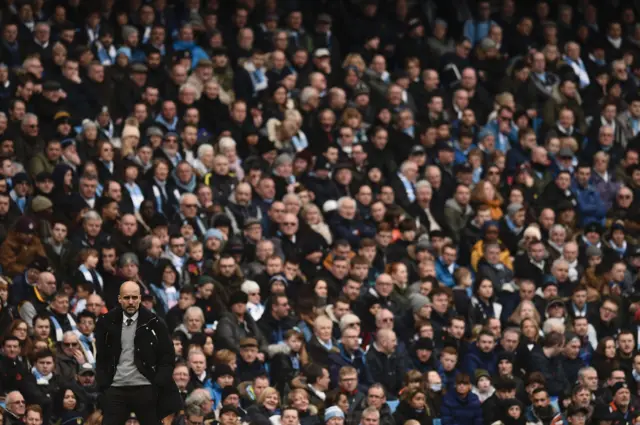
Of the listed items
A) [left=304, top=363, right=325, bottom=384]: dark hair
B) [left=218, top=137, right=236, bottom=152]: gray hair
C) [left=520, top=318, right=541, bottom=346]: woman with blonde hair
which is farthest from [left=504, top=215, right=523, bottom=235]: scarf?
[left=304, top=363, right=325, bottom=384]: dark hair

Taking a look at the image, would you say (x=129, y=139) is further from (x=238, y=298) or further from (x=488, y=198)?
(x=488, y=198)

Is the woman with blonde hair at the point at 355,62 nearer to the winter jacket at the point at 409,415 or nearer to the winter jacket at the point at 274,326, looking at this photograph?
the winter jacket at the point at 274,326

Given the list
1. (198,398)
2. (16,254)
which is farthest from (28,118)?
(198,398)

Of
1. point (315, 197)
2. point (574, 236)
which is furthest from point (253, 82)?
point (574, 236)

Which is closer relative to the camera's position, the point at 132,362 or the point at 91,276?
the point at 132,362

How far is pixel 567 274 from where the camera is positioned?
72.3 ft

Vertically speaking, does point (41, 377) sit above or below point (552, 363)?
above

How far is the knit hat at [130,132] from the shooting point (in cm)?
2174

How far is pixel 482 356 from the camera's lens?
20141 millimetres

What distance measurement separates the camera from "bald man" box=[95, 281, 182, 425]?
14.9m

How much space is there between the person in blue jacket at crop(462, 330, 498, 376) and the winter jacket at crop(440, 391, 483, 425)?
0.72 metres

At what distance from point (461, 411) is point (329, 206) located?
378 centimetres

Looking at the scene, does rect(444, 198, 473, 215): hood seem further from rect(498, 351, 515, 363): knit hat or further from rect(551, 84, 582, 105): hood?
rect(551, 84, 582, 105): hood


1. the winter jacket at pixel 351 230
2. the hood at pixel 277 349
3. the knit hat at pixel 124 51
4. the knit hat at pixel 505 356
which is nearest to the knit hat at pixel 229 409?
the hood at pixel 277 349
